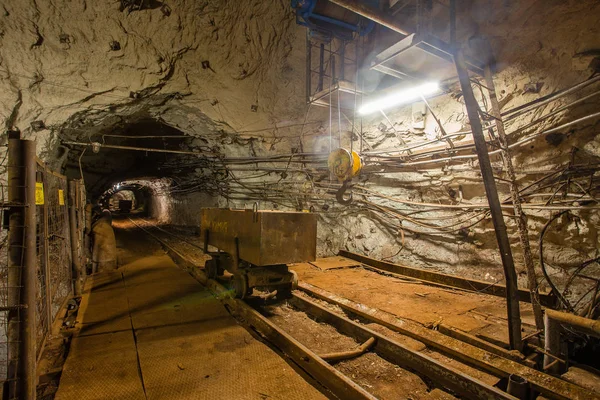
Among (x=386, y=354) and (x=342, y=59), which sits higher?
(x=342, y=59)

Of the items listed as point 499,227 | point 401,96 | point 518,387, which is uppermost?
point 401,96

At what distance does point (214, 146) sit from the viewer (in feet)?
36.9

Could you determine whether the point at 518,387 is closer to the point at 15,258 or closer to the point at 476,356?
the point at 476,356

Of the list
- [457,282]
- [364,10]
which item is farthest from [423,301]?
[364,10]

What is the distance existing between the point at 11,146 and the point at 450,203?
755 centimetres

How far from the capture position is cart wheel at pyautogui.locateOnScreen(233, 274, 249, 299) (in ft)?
16.0

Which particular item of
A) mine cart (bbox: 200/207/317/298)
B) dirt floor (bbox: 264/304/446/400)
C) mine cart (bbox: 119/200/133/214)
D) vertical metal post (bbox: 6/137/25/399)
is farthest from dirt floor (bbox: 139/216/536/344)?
mine cart (bbox: 119/200/133/214)

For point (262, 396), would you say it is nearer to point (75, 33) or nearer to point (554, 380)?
point (554, 380)

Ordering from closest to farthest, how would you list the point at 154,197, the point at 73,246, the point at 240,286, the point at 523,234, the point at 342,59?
the point at 523,234 → the point at 240,286 → the point at 73,246 → the point at 342,59 → the point at 154,197

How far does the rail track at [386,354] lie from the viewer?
2887 mm

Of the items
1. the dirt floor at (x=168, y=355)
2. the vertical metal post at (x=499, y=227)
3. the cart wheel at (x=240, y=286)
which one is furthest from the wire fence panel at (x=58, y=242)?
the vertical metal post at (x=499, y=227)

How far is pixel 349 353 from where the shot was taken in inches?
142

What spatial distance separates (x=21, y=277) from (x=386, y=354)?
397 centimetres

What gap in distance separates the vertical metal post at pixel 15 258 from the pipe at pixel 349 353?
9.49ft
